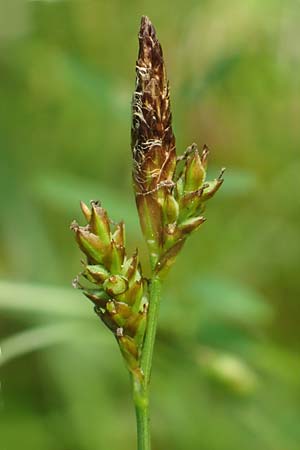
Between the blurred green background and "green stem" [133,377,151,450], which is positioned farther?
the blurred green background

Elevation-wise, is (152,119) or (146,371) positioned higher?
(152,119)

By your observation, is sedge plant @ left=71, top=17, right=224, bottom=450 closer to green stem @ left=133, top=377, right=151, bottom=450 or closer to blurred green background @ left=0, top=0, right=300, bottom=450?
green stem @ left=133, top=377, right=151, bottom=450

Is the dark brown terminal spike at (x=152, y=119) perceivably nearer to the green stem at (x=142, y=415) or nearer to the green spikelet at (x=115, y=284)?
the green spikelet at (x=115, y=284)

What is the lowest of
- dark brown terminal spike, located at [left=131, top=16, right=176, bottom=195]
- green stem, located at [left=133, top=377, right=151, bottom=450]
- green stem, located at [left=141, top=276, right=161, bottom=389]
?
green stem, located at [left=133, top=377, right=151, bottom=450]

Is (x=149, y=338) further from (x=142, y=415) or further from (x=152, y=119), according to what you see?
(x=152, y=119)

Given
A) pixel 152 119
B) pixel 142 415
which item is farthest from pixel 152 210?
pixel 142 415

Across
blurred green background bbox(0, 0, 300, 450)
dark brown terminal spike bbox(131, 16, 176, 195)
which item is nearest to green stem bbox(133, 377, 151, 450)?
dark brown terminal spike bbox(131, 16, 176, 195)
